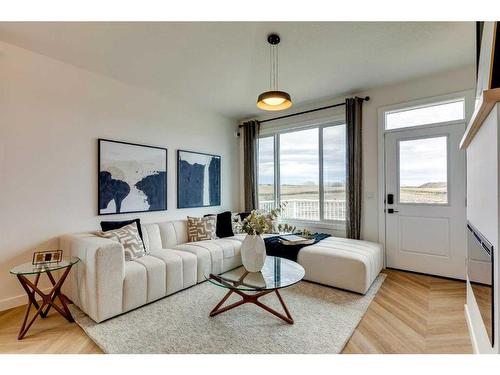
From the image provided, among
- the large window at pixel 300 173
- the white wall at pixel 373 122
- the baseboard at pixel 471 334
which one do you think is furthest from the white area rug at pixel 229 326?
the large window at pixel 300 173

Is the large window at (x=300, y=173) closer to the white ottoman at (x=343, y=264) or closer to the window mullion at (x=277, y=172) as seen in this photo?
the window mullion at (x=277, y=172)

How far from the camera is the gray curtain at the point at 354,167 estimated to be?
12.1 feet

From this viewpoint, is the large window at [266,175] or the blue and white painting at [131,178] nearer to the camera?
the blue and white painting at [131,178]

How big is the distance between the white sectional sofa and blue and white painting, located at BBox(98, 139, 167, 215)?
0.41m

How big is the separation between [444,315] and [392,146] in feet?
7.18

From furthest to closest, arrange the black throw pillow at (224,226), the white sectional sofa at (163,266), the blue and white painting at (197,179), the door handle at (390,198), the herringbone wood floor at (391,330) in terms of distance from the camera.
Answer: the blue and white painting at (197,179)
the black throw pillow at (224,226)
the door handle at (390,198)
the white sectional sofa at (163,266)
the herringbone wood floor at (391,330)

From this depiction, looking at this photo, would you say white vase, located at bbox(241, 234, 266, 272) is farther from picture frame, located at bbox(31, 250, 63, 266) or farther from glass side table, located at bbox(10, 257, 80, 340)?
picture frame, located at bbox(31, 250, 63, 266)

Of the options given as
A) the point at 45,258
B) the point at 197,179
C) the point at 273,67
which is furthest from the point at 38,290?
the point at 273,67

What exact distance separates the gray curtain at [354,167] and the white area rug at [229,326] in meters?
1.27

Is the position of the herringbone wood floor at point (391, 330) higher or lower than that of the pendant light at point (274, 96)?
lower

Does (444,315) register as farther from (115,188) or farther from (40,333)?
(115,188)

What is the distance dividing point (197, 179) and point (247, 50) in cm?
229

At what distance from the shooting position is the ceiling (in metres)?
2.23

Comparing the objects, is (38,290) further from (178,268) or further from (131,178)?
(131,178)
